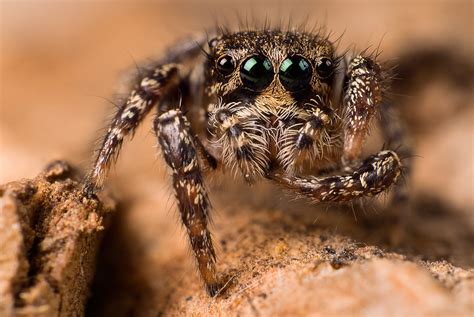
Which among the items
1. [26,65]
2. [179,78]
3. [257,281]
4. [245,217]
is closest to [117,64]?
[26,65]

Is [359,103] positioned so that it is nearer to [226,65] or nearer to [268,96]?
[268,96]

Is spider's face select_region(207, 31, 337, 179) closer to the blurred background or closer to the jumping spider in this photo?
the jumping spider

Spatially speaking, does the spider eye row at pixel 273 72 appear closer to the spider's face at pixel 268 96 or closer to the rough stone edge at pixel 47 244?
the spider's face at pixel 268 96

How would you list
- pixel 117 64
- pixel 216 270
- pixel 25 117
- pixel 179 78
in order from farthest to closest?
pixel 117 64, pixel 25 117, pixel 179 78, pixel 216 270

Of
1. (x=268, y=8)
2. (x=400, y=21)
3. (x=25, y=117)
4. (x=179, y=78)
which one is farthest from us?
(x=268, y=8)

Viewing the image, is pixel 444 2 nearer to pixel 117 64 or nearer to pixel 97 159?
pixel 117 64

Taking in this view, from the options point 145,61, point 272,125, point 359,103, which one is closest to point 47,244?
point 272,125

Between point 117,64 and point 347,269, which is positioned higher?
point 117,64
